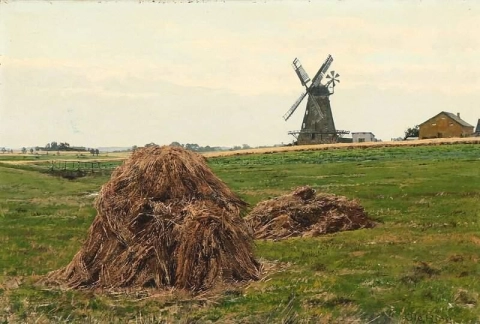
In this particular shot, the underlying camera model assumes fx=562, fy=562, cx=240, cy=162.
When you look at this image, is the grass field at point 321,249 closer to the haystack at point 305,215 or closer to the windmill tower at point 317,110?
the haystack at point 305,215

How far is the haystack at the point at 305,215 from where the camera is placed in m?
13.7

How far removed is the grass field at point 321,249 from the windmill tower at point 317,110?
63.1 inches

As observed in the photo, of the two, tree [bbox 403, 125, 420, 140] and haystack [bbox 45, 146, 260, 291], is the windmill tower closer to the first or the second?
tree [bbox 403, 125, 420, 140]

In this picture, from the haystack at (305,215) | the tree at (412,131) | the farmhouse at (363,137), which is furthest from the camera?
the farmhouse at (363,137)

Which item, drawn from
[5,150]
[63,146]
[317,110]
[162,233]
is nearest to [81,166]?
[63,146]

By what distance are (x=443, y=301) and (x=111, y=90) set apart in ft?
26.4

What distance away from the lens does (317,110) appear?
23172 mm

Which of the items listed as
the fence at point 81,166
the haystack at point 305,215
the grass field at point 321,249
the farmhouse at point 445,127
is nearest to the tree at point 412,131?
the farmhouse at point 445,127

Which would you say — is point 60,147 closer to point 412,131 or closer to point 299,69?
point 299,69

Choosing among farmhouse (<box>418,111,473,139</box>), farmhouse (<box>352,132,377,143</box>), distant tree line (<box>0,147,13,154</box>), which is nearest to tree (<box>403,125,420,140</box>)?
farmhouse (<box>418,111,473,139</box>)

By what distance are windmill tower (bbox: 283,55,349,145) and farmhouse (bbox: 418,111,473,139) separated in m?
2.18

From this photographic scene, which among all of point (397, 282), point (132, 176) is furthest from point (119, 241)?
point (397, 282)

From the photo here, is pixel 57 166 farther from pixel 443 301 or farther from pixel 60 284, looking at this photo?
pixel 443 301

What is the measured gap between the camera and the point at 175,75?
12.5 m
